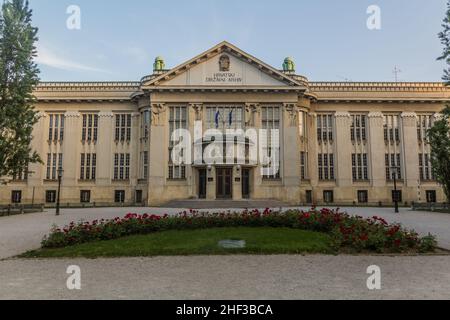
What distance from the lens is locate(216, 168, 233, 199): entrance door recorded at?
36.4 meters

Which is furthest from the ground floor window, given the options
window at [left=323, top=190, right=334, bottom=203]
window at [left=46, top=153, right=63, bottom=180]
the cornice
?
the cornice

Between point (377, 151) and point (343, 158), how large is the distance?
171 inches

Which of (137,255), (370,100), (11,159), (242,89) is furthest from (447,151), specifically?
(11,159)

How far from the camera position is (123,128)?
136 ft

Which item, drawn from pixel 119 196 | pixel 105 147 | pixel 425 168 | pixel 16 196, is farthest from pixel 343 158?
pixel 16 196

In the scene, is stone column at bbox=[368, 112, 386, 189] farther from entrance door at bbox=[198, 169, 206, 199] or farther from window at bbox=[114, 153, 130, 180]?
window at bbox=[114, 153, 130, 180]

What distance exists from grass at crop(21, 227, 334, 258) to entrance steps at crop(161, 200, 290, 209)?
18.7 metres

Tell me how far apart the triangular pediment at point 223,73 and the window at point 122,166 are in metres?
9.84

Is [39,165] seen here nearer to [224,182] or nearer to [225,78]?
[224,182]
